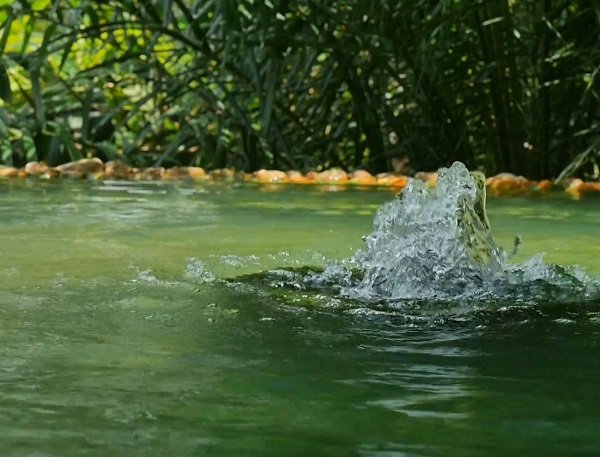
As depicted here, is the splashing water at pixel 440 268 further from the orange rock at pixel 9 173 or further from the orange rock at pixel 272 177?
the orange rock at pixel 9 173

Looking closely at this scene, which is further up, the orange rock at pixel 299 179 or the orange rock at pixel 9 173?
the orange rock at pixel 299 179

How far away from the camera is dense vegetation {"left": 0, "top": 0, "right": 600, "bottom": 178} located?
5520mm

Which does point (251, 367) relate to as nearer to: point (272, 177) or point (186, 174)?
point (272, 177)

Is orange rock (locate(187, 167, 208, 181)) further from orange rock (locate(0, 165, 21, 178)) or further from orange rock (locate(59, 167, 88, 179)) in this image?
orange rock (locate(0, 165, 21, 178))

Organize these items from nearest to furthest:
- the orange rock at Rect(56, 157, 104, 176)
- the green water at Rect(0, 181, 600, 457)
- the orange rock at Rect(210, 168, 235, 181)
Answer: the green water at Rect(0, 181, 600, 457), the orange rock at Rect(210, 168, 235, 181), the orange rock at Rect(56, 157, 104, 176)

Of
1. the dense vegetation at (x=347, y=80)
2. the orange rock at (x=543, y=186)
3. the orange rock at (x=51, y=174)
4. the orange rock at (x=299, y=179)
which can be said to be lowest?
the orange rock at (x=51, y=174)

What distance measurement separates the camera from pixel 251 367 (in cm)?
172

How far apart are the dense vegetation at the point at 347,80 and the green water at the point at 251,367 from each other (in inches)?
97.9

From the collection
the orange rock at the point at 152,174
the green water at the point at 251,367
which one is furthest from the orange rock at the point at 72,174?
the green water at the point at 251,367

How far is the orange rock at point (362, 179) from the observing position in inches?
221

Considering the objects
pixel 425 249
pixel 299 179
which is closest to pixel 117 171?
pixel 299 179

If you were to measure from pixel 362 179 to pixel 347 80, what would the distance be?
2.17ft

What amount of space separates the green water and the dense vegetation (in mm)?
2486

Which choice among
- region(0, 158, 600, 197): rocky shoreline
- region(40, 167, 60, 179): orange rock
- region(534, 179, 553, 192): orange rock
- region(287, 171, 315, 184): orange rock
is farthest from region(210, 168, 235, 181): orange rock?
region(534, 179, 553, 192): orange rock
